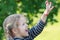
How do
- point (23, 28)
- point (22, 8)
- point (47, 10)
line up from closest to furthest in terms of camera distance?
point (23, 28)
point (47, 10)
point (22, 8)

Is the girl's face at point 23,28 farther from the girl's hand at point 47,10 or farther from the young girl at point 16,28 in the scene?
the girl's hand at point 47,10

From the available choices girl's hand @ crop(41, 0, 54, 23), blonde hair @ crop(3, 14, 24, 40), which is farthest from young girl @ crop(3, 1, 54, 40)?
girl's hand @ crop(41, 0, 54, 23)

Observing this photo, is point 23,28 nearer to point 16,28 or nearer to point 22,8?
point 16,28

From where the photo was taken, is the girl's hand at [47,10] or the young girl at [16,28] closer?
the young girl at [16,28]

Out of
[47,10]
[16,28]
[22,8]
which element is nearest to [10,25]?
[16,28]

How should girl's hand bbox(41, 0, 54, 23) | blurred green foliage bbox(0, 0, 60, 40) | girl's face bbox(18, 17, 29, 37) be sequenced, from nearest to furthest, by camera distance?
girl's face bbox(18, 17, 29, 37)
girl's hand bbox(41, 0, 54, 23)
blurred green foliage bbox(0, 0, 60, 40)

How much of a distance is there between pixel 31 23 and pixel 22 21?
11.6 ft

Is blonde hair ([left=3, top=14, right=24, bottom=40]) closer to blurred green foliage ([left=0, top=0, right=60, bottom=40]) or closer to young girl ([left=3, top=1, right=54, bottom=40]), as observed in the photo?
young girl ([left=3, top=1, right=54, bottom=40])

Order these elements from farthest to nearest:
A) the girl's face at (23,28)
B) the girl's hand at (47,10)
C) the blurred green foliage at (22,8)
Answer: the blurred green foliage at (22,8) < the girl's hand at (47,10) < the girl's face at (23,28)

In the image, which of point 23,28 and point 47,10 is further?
point 47,10

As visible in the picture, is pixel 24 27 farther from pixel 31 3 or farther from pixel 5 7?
pixel 31 3

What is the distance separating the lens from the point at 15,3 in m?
7.61

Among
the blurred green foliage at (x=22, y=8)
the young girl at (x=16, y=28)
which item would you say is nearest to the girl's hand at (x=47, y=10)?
the young girl at (x=16, y=28)

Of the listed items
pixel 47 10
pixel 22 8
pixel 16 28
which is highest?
pixel 47 10
